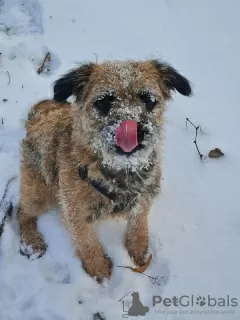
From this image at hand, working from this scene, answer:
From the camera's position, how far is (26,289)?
3.70 meters

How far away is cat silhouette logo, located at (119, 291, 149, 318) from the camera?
3527mm

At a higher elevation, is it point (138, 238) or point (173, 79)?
point (173, 79)

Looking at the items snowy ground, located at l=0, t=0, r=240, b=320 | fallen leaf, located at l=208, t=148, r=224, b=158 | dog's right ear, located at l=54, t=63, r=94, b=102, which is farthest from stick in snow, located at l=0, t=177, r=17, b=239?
fallen leaf, located at l=208, t=148, r=224, b=158

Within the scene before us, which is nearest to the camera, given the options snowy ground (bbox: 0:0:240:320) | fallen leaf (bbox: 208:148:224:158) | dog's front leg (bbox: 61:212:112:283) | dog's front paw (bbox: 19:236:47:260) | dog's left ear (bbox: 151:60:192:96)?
dog's left ear (bbox: 151:60:192:96)

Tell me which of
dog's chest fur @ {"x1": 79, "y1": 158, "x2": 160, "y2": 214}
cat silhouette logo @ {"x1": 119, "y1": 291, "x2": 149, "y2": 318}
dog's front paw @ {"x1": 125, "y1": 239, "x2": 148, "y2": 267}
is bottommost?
cat silhouette logo @ {"x1": 119, "y1": 291, "x2": 149, "y2": 318}

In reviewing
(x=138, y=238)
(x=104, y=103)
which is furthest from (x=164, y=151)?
(x=104, y=103)

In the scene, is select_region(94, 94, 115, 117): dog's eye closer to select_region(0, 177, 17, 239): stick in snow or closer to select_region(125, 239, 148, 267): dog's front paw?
select_region(125, 239, 148, 267): dog's front paw

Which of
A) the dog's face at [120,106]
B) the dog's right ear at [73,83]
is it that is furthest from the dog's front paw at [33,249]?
the dog's right ear at [73,83]

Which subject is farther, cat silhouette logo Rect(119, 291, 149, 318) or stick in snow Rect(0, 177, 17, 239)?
stick in snow Rect(0, 177, 17, 239)

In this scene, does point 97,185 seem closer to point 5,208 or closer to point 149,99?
point 149,99

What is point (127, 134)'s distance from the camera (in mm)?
2701

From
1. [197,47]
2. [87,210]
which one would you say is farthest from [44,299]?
[197,47]

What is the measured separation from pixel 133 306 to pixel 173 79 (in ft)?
6.62

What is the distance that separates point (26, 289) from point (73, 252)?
55 cm
